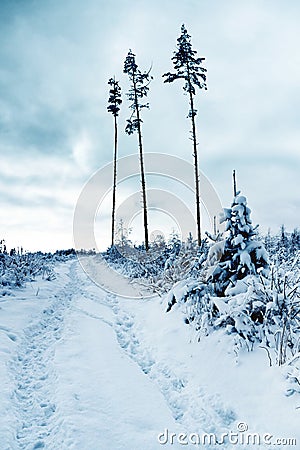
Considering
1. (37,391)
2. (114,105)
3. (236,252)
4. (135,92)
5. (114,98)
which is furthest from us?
(114,105)

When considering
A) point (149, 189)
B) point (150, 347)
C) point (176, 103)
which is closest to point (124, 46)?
point (176, 103)

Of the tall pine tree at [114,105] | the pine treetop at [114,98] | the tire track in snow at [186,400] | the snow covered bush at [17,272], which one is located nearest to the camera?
the tire track in snow at [186,400]

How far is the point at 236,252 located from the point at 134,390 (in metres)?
3.37

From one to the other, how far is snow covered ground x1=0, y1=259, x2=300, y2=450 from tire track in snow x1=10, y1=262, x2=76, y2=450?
1 centimetres

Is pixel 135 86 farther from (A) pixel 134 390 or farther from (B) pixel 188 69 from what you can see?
(A) pixel 134 390

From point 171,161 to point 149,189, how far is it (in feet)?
11.6

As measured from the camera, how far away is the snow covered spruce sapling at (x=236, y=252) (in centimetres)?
658

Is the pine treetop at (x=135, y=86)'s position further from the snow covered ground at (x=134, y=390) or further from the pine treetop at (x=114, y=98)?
the snow covered ground at (x=134, y=390)

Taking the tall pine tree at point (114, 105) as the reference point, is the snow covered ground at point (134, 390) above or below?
below

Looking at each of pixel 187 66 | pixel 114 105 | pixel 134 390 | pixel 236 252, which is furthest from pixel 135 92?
pixel 134 390

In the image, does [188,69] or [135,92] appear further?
[135,92]

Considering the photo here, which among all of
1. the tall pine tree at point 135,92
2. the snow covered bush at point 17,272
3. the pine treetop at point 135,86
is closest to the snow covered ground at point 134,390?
the snow covered bush at point 17,272

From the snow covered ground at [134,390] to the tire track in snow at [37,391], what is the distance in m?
0.01

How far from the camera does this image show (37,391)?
4809mm
